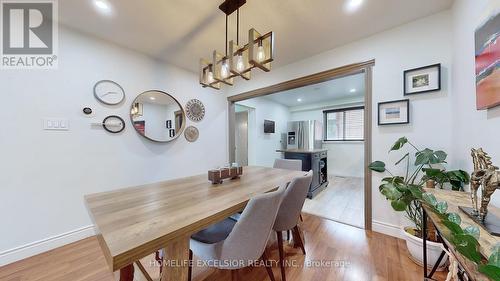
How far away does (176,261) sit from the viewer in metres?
0.79

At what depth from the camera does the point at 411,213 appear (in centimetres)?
160

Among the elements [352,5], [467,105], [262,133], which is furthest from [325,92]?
[467,105]

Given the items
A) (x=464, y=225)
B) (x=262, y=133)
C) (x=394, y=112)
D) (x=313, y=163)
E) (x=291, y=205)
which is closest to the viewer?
(x=464, y=225)

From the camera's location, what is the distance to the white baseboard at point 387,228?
193 cm

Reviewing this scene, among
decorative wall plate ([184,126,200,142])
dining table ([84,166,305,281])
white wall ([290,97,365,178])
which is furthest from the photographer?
white wall ([290,97,365,178])

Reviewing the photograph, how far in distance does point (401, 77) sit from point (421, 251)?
1.72 m

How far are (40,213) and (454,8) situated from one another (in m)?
4.53

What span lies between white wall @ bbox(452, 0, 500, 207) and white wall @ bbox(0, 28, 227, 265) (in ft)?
10.9

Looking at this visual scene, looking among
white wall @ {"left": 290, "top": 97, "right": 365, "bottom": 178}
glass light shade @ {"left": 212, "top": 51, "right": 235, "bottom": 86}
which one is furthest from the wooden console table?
white wall @ {"left": 290, "top": 97, "right": 365, "bottom": 178}

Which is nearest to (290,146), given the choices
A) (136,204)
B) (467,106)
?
(467,106)

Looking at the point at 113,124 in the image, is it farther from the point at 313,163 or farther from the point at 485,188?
the point at 313,163

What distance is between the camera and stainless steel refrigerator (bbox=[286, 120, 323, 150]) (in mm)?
5184

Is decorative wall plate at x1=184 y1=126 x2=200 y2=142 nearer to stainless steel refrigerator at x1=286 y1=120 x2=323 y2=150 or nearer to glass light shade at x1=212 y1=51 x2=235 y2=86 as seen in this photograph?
glass light shade at x1=212 y1=51 x2=235 y2=86

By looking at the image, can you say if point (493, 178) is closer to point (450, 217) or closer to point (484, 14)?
point (450, 217)
